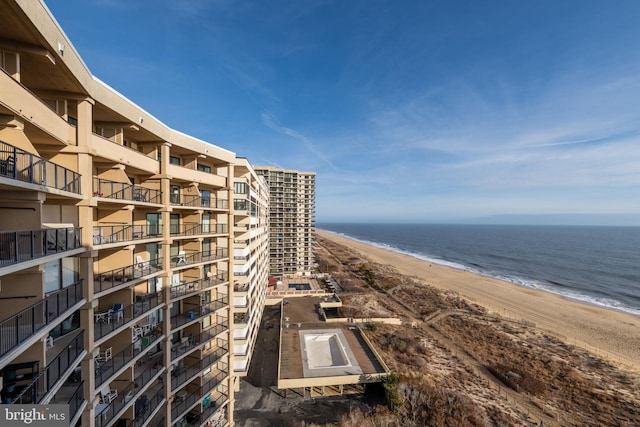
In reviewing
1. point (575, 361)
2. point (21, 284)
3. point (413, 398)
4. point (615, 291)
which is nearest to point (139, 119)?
point (21, 284)

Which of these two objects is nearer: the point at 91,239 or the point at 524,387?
the point at 91,239

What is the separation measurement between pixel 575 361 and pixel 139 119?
49.9 m

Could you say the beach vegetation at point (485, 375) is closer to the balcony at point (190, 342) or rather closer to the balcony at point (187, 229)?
the balcony at point (190, 342)

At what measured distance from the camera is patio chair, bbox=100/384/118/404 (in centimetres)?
1173

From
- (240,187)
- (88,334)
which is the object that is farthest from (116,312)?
(240,187)

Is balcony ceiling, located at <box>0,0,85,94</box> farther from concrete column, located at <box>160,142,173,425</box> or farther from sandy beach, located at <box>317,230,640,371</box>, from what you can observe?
sandy beach, located at <box>317,230,640,371</box>

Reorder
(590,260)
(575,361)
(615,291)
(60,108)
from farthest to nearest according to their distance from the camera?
(590,260)
(615,291)
(575,361)
(60,108)

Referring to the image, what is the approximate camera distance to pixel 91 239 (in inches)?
399

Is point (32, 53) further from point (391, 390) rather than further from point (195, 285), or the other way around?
point (391, 390)

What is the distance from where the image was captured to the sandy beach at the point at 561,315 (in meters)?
37.0

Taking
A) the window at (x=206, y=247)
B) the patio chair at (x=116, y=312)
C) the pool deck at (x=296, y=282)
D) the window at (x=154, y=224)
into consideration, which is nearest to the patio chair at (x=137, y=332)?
the patio chair at (x=116, y=312)

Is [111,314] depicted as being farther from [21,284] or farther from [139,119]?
[139,119]

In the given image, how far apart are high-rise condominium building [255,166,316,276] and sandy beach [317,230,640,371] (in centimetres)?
3414

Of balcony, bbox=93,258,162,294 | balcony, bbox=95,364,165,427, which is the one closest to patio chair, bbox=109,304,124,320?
balcony, bbox=93,258,162,294
